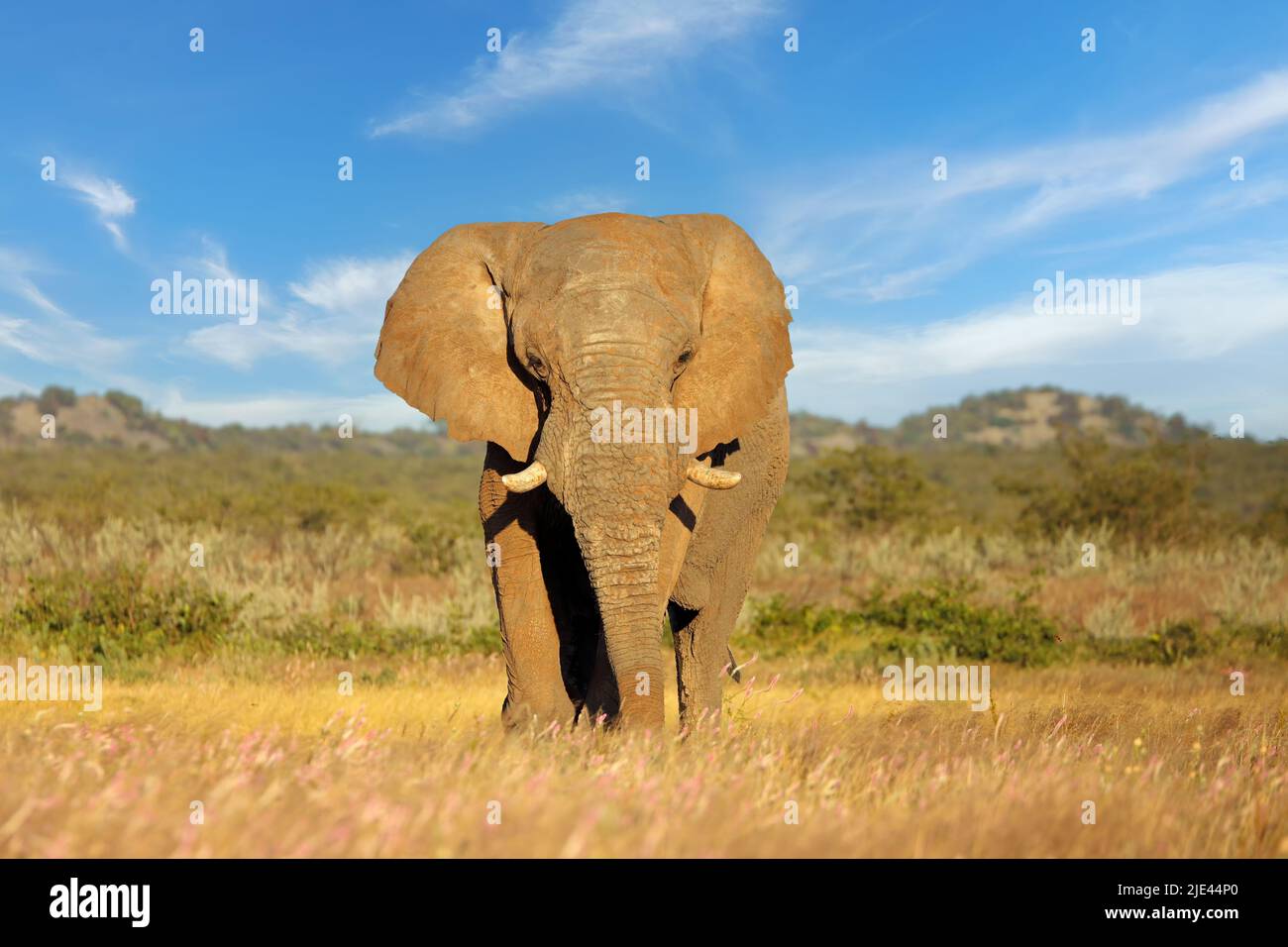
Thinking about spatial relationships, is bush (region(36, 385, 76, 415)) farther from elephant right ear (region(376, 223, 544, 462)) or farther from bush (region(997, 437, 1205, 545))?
elephant right ear (region(376, 223, 544, 462))

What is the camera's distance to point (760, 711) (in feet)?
26.2

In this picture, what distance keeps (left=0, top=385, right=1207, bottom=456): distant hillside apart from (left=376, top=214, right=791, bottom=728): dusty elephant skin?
2168 inches

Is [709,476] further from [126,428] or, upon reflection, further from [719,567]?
[126,428]

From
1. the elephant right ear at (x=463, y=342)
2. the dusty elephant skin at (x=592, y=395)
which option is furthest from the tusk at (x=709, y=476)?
the elephant right ear at (x=463, y=342)

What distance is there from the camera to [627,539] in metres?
5.75

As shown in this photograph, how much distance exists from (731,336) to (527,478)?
1.65 m

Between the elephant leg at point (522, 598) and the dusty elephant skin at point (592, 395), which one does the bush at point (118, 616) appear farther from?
the elephant leg at point (522, 598)

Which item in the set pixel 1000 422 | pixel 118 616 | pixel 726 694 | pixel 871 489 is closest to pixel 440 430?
pixel 1000 422

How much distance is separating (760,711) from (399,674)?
4351 millimetres

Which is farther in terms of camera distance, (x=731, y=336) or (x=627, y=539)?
(x=731, y=336)

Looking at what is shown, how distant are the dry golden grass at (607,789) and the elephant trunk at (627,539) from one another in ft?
1.13

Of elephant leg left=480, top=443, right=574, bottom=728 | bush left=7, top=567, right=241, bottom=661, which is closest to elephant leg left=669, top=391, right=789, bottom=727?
elephant leg left=480, top=443, right=574, bottom=728
